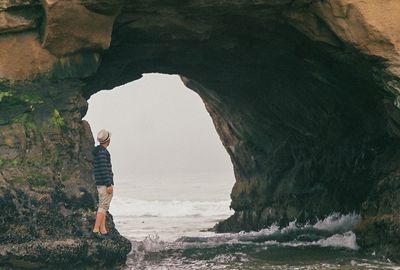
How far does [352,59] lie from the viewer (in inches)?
563

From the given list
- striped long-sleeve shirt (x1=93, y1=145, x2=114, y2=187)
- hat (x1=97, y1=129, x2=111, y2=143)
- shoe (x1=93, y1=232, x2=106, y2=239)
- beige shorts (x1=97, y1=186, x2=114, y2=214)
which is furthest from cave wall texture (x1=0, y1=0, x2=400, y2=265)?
hat (x1=97, y1=129, x2=111, y2=143)

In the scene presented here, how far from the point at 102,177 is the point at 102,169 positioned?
170mm

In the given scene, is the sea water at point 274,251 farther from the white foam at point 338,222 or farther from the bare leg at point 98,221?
the bare leg at point 98,221

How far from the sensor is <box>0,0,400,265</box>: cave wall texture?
42.4 ft

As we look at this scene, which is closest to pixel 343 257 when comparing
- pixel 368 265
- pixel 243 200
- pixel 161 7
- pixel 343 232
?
pixel 368 265

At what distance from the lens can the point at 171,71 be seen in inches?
750

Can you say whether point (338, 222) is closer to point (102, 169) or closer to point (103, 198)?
point (103, 198)

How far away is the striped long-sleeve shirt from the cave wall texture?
650 mm

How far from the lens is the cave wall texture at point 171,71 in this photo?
12.9m

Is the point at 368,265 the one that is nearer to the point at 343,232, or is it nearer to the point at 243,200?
the point at 343,232

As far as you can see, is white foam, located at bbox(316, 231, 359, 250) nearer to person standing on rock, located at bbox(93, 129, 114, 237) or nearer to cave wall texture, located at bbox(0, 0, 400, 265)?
cave wall texture, located at bbox(0, 0, 400, 265)

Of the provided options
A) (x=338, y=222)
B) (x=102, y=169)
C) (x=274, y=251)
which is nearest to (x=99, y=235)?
(x=102, y=169)

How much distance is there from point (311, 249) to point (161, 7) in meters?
6.62

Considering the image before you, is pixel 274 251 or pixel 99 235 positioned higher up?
pixel 99 235
